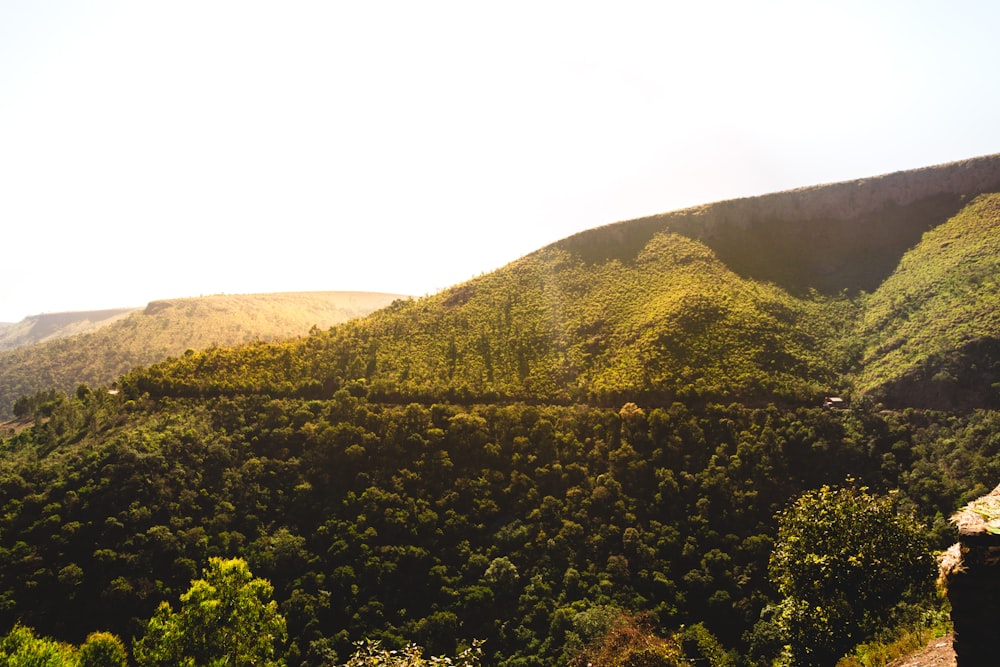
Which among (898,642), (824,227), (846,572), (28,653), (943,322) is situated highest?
(824,227)

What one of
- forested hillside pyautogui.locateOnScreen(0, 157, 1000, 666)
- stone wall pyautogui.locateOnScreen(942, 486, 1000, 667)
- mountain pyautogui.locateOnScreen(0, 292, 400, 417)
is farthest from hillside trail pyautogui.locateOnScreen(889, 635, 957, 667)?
mountain pyautogui.locateOnScreen(0, 292, 400, 417)

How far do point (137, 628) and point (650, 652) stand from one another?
97.2ft

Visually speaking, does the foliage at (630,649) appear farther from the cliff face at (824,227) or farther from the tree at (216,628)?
the cliff face at (824,227)

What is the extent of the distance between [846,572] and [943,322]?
40.2 metres

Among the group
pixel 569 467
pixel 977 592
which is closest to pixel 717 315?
pixel 569 467

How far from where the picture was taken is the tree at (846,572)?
61.4ft

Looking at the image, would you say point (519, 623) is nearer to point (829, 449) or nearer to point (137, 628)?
point (137, 628)

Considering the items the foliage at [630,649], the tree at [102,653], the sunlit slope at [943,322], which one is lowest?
the foliage at [630,649]

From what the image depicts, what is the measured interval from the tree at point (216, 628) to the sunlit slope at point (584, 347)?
27.8m

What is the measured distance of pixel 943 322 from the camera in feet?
154

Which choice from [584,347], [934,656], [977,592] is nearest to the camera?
[977,592]

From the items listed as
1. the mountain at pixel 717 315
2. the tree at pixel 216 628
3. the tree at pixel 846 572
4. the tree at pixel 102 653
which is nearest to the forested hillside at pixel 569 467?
the tree at pixel 846 572

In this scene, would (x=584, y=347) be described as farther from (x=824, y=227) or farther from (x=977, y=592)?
(x=977, y=592)

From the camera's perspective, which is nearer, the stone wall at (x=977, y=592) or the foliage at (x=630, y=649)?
the stone wall at (x=977, y=592)
